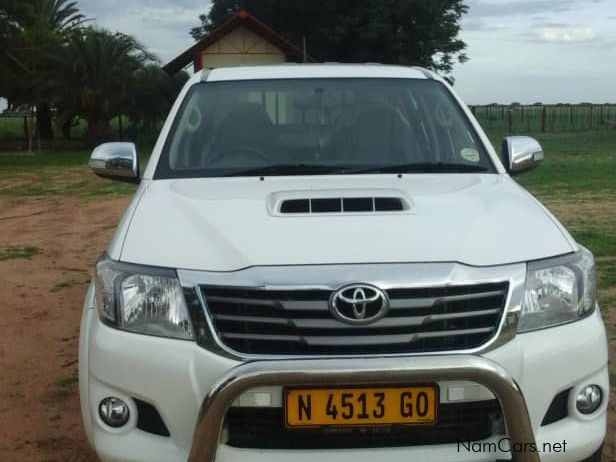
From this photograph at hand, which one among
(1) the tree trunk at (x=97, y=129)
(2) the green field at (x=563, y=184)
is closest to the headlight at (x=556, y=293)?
(2) the green field at (x=563, y=184)

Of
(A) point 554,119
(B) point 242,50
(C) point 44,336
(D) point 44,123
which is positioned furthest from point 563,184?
(A) point 554,119

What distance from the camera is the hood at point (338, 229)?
271 centimetres

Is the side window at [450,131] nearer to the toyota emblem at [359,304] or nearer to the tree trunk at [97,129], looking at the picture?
the toyota emblem at [359,304]

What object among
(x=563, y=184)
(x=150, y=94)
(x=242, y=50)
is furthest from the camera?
(x=150, y=94)

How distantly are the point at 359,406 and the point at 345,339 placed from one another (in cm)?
20

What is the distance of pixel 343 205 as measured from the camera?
10.3ft

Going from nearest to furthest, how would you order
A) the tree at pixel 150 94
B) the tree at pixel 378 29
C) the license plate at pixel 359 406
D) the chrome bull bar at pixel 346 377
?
the chrome bull bar at pixel 346 377
the license plate at pixel 359 406
the tree at pixel 150 94
the tree at pixel 378 29

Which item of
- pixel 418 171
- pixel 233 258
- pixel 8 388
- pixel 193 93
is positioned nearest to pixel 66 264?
pixel 8 388

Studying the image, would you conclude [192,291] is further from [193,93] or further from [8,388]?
[8,388]

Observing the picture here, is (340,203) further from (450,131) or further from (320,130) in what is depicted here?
(450,131)

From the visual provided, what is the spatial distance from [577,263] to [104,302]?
1559 millimetres

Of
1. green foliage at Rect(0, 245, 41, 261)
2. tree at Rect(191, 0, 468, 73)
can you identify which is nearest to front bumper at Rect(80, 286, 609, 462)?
green foliage at Rect(0, 245, 41, 261)

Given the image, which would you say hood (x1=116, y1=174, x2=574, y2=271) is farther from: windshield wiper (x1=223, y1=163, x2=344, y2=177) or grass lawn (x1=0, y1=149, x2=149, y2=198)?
grass lawn (x1=0, y1=149, x2=149, y2=198)

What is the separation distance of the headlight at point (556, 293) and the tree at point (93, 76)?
28.2 m
